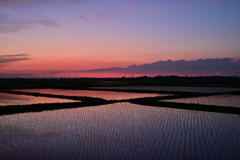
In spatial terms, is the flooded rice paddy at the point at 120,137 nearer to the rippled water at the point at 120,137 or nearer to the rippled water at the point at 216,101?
the rippled water at the point at 120,137

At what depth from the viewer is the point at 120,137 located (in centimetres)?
660

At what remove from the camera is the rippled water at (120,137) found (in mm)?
5223

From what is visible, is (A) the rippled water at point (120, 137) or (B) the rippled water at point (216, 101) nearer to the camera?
(A) the rippled water at point (120, 137)

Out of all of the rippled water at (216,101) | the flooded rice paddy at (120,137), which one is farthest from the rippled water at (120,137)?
the rippled water at (216,101)

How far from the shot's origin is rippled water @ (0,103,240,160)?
5.22 m

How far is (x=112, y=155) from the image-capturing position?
514 cm

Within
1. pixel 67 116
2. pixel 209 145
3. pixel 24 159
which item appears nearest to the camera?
pixel 24 159

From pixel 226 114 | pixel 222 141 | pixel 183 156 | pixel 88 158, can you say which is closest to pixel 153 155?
pixel 183 156

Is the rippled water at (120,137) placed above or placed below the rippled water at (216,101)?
below

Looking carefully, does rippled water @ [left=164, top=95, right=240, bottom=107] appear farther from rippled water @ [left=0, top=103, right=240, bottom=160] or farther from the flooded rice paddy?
rippled water @ [left=0, top=103, right=240, bottom=160]

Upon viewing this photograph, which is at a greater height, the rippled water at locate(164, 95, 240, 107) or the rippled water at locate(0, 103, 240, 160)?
the rippled water at locate(164, 95, 240, 107)

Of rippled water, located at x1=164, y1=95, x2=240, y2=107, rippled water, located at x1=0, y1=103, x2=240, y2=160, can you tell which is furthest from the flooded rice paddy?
rippled water, located at x1=164, y1=95, x2=240, y2=107

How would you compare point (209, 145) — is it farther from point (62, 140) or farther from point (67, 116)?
point (67, 116)

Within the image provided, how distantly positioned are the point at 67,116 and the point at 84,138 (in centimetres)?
365
